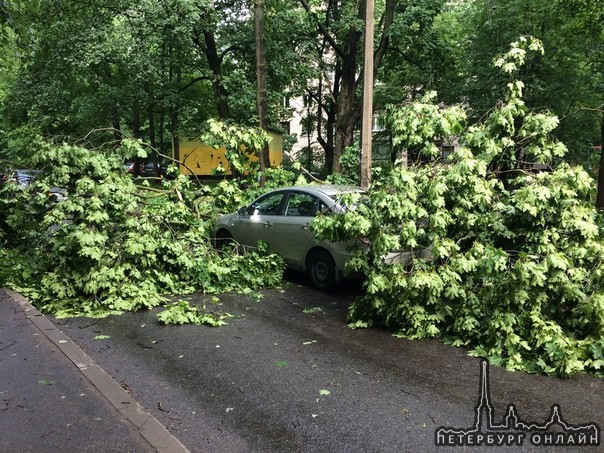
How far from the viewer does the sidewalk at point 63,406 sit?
3.42m

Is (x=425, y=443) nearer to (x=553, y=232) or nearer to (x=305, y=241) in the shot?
(x=553, y=232)

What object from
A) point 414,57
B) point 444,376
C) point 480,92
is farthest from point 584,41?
point 444,376

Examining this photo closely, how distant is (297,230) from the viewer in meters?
8.29

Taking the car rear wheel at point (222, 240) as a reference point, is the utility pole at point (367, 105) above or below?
above

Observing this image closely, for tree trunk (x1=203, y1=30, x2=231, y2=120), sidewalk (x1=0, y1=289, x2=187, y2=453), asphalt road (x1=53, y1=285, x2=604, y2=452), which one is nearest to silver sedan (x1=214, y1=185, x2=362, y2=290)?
asphalt road (x1=53, y1=285, x2=604, y2=452)

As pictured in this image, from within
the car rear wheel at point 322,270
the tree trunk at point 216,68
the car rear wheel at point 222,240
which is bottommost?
the car rear wheel at point 322,270

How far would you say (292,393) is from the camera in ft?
14.4

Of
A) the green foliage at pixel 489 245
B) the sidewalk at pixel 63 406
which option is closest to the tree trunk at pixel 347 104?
the green foliage at pixel 489 245

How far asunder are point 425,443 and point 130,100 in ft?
63.7

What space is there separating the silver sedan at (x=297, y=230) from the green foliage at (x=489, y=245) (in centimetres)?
147

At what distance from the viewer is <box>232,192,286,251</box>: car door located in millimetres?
8812

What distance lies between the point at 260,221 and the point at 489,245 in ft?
14.6

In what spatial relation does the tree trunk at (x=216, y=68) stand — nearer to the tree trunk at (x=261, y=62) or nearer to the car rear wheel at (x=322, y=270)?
the tree trunk at (x=261, y=62)

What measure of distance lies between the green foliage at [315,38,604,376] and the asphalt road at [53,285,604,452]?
34 cm
